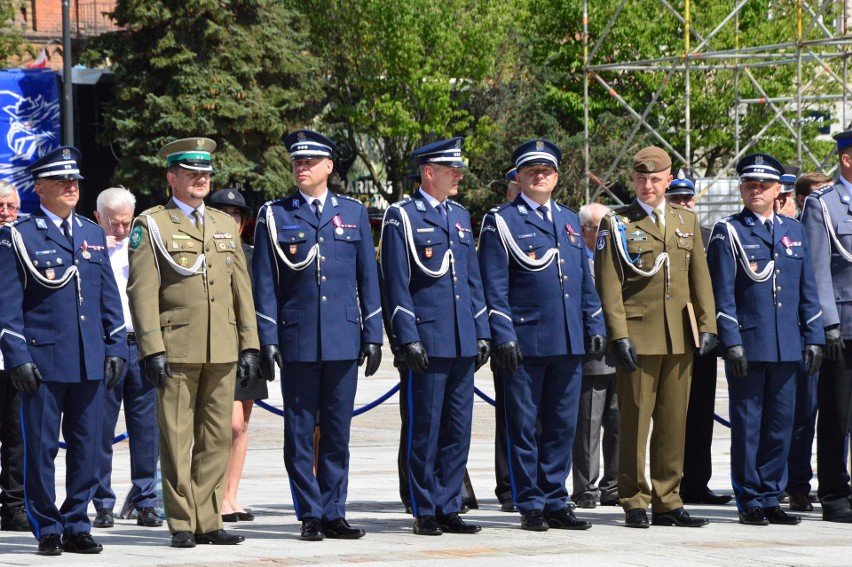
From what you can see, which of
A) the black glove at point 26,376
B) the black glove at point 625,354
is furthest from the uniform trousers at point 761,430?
the black glove at point 26,376

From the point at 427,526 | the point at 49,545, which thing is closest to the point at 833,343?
the point at 427,526

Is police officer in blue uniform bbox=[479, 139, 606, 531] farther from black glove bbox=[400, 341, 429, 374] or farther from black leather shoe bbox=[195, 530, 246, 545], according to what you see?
black leather shoe bbox=[195, 530, 246, 545]

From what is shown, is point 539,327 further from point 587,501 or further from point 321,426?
point 587,501

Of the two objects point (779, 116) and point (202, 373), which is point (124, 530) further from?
point (779, 116)

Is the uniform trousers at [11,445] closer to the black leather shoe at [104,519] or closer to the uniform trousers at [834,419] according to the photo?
the black leather shoe at [104,519]

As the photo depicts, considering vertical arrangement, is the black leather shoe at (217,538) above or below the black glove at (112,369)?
below

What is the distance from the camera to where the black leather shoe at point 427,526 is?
8648 millimetres

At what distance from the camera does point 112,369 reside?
329 inches

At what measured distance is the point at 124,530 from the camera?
920cm

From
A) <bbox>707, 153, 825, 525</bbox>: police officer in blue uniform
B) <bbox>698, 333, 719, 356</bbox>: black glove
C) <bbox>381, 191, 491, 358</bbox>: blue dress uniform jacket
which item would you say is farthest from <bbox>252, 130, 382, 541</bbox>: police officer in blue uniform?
<bbox>707, 153, 825, 525</bbox>: police officer in blue uniform

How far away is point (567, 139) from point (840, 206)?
3601 cm

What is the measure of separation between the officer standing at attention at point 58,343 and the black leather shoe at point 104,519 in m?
1.03

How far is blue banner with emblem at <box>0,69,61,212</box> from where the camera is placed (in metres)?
38.8

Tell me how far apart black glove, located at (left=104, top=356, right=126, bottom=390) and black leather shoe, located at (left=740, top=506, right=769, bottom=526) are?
374 centimetres
